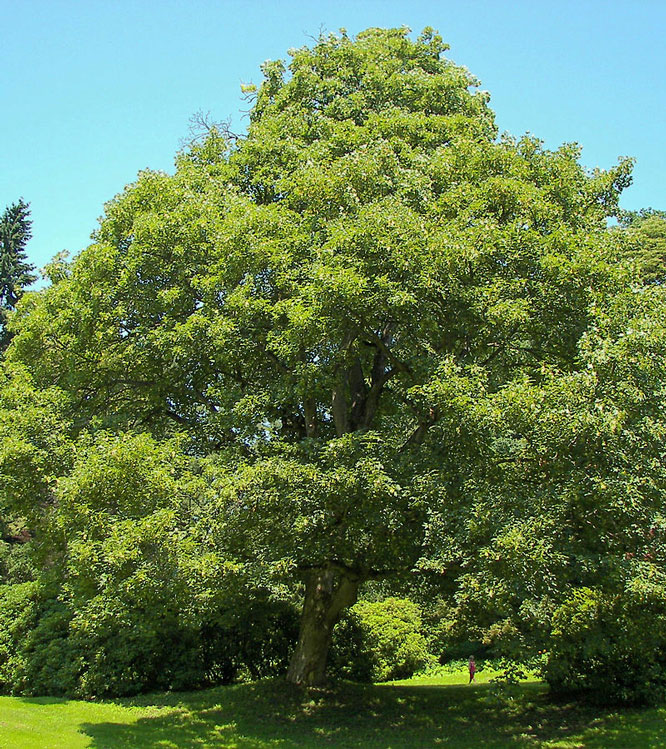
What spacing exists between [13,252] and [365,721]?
28621 millimetres

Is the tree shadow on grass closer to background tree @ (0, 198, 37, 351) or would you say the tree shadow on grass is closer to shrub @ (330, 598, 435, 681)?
shrub @ (330, 598, 435, 681)

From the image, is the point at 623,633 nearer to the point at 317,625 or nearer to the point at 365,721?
the point at 365,721

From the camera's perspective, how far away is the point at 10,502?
12.5m

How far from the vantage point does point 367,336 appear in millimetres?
11570

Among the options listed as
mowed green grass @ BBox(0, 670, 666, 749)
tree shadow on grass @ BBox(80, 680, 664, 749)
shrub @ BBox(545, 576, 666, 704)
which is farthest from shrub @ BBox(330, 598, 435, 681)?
shrub @ BBox(545, 576, 666, 704)

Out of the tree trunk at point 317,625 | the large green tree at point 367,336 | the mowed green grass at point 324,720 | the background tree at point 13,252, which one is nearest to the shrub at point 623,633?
the large green tree at point 367,336

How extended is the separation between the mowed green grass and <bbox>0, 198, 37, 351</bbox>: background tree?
71.8 ft

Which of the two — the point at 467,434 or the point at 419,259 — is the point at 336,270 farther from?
the point at 467,434

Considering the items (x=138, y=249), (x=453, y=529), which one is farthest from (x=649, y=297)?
(x=138, y=249)

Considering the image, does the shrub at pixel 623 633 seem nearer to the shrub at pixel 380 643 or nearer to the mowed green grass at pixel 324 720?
the mowed green grass at pixel 324 720

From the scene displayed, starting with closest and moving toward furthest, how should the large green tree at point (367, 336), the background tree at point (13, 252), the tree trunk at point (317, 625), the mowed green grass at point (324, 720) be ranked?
the large green tree at point (367, 336)
the mowed green grass at point (324, 720)
the tree trunk at point (317, 625)
the background tree at point (13, 252)

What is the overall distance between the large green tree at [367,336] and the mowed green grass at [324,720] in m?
1.45

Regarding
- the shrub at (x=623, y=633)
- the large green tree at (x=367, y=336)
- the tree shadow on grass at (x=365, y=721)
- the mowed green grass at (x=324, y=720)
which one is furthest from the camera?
the tree shadow on grass at (x=365, y=721)

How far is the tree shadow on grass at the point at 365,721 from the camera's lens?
10922 millimetres
